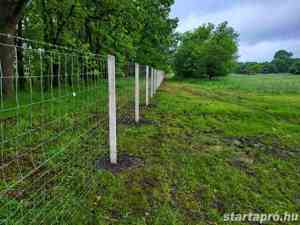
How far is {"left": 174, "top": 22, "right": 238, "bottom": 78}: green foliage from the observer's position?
3656 cm

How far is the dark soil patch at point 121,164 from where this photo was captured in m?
3.29

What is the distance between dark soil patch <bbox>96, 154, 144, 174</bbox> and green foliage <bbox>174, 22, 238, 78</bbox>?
34.9m

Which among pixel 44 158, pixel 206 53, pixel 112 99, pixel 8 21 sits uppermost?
pixel 206 53

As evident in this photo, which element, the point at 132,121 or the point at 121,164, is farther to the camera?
the point at 132,121

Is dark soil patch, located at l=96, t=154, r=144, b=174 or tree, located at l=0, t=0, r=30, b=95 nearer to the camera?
dark soil patch, located at l=96, t=154, r=144, b=174

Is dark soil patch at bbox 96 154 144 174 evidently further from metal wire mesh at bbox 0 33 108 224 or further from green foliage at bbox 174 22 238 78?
green foliage at bbox 174 22 238 78

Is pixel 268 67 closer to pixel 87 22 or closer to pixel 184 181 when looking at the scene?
pixel 87 22

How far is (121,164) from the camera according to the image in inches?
136

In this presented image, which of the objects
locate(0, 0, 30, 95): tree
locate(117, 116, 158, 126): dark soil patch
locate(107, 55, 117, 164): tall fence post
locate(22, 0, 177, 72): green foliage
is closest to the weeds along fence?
locate(107, 55, 117, 164): tall fence post

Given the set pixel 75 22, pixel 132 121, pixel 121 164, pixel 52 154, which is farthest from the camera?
pixel 75 22

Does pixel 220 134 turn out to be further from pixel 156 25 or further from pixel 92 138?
pixel 156 25

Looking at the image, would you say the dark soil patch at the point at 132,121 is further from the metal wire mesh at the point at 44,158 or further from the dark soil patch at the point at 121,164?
the dark soil patch at the point at 121,164

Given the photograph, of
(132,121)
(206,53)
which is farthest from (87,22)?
(206,53)

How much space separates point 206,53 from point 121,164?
118 feet
